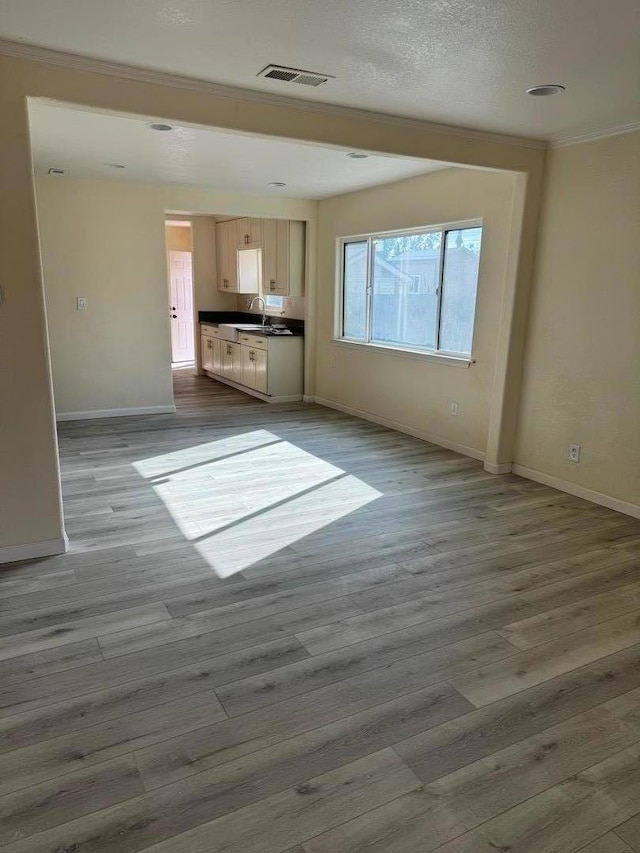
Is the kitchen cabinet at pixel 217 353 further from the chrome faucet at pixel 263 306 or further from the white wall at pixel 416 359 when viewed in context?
the white wall at pixel 416 359

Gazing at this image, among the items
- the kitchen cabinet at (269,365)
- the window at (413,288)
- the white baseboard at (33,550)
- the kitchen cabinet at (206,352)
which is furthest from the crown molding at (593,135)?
the kitchen cabinet at (206,352)

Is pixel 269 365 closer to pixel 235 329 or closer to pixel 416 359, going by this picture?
pixel 235 329

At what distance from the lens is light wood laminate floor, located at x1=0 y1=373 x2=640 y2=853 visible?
165cm

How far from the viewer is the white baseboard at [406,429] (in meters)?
5.24

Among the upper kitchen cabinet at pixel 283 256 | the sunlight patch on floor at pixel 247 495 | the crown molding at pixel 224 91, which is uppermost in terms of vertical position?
the crown molding at pixel 224 91

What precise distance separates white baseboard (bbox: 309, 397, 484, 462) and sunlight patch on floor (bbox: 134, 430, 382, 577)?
1.27 m

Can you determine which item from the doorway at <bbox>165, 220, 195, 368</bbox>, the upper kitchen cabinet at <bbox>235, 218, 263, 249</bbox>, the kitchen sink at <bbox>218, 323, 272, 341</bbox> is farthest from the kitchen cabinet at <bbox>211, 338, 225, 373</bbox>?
the upper kitchen cabinet at <bbox>235, 218, 263, 249</bbox>

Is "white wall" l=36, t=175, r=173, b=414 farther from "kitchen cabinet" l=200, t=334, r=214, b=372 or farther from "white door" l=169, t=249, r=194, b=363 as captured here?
"white door" l=169, t=249, r=194, b=363

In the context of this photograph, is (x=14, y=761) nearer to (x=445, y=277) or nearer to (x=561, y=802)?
(x=561, y=802)

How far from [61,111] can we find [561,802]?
14.0ft

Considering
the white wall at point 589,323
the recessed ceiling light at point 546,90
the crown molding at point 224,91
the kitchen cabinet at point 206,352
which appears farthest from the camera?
the kitchen cabinet at point 206,352

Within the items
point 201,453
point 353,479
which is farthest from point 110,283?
point 353,479

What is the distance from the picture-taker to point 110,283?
6.39 metres

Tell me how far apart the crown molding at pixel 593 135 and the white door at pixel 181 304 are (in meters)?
7.12
